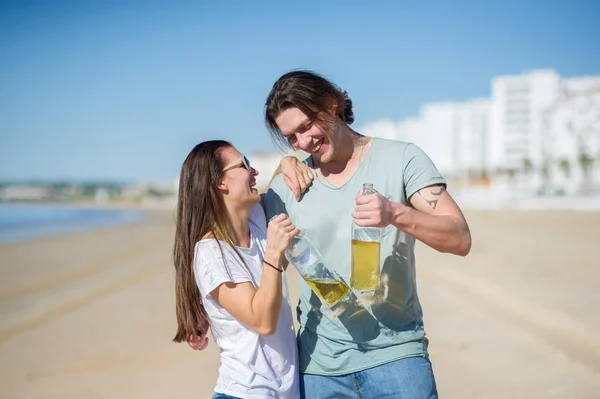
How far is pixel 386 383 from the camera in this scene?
231 centimetres

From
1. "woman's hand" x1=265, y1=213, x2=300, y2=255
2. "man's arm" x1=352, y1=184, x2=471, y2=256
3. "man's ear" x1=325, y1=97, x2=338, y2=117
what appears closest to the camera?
"man's arm" x1=352, y1=184, x2=471, y2=256

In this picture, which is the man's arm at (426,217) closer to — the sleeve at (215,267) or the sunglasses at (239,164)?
the sleeve at (215,267)

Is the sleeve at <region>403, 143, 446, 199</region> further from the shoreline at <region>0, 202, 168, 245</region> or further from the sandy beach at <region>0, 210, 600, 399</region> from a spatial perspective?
the shoreline at <region>0, 202, 168, 245</region>

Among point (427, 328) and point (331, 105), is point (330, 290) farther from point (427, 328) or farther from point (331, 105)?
point (427, 328)

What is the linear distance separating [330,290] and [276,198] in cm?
56

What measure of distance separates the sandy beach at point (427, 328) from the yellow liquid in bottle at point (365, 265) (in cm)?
354

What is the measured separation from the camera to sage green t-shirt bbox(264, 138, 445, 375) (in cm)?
237

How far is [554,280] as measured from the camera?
10820 mm

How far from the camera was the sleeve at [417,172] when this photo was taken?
7.67ft

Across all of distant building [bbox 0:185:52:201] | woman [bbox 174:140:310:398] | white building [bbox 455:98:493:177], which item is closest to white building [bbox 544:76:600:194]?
white building [bbox 455:98:493:177]

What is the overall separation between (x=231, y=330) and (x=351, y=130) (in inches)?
40.0

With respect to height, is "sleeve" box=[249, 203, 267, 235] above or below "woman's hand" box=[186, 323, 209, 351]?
above

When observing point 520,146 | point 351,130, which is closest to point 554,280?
point 351,130

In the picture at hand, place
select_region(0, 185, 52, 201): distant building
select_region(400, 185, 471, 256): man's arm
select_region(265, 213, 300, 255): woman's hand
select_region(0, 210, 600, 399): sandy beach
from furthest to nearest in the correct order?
select_region(0, 185, 52, 201): distant building → select_region(0, 210, 600, 399): sandy beach → select_region(265, 213, 300, 255): woman's hand → select_region(400, 185, 471, 256): man's arm
